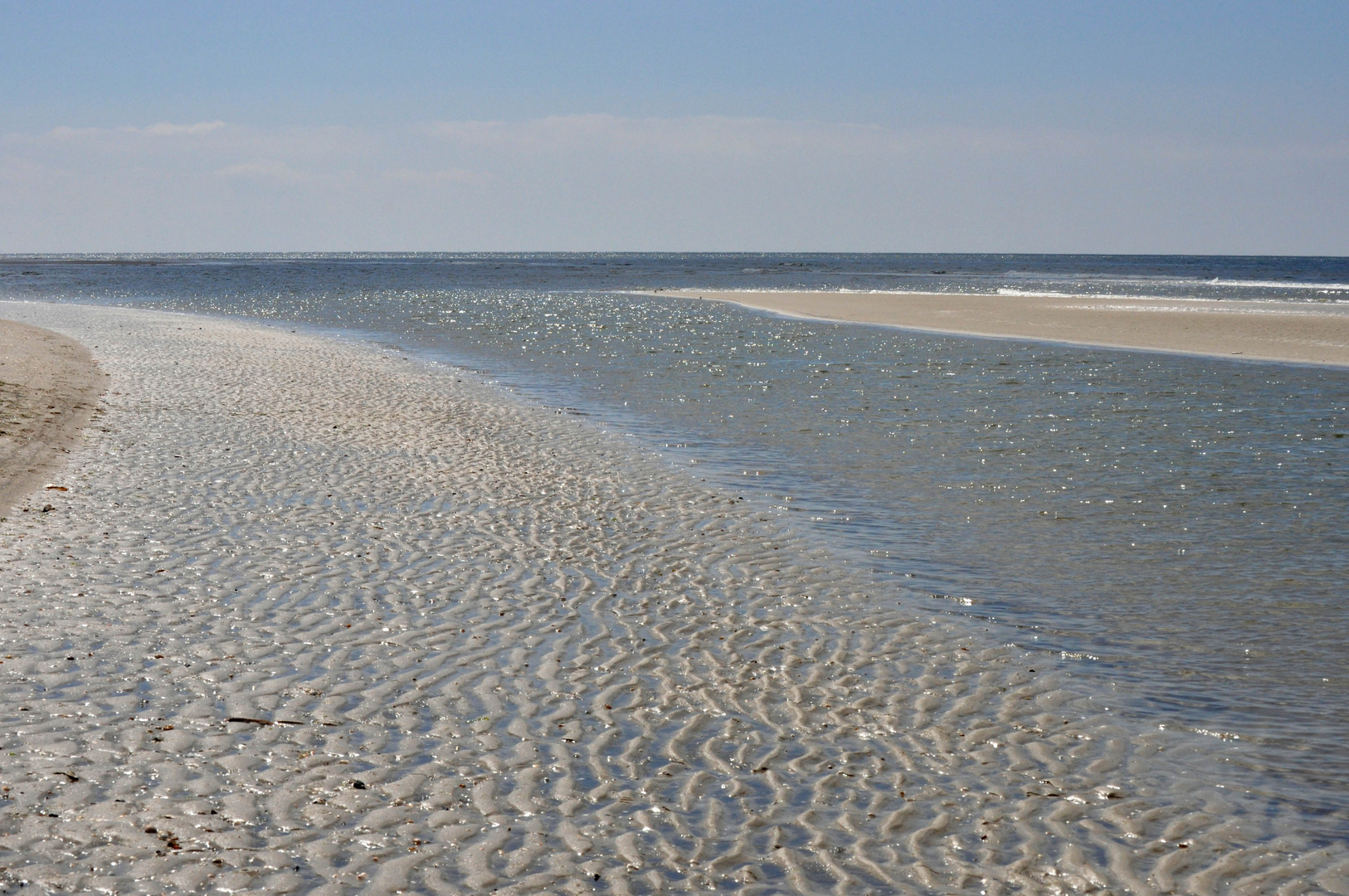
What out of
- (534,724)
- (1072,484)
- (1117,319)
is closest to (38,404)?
(534,724)

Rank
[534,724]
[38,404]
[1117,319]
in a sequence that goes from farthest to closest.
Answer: [1117,319]
[38,404]
[534,724]

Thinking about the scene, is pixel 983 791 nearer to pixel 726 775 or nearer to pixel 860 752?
pixel 860 752

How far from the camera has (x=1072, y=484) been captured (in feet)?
51.5

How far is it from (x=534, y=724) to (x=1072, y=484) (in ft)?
34.2

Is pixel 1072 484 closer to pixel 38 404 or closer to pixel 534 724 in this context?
pixel 534 724


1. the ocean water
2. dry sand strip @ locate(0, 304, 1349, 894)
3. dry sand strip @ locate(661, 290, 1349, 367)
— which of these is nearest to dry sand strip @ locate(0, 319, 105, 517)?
dry sand strip @ locate(0, 304, 1349, 894)

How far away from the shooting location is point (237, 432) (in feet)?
60.3

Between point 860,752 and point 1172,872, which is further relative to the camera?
point 860,752

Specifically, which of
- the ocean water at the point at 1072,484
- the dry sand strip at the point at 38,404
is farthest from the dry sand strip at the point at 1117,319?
the dry sand strip at the point at 38,404

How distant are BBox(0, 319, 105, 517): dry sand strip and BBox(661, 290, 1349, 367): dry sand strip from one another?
28.8 metres

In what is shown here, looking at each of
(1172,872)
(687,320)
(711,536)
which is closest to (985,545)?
(711,536)

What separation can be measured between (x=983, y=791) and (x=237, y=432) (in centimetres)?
1475

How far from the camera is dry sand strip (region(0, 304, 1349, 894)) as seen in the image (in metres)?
5.80

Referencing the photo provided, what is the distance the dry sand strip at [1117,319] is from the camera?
3634 cm
